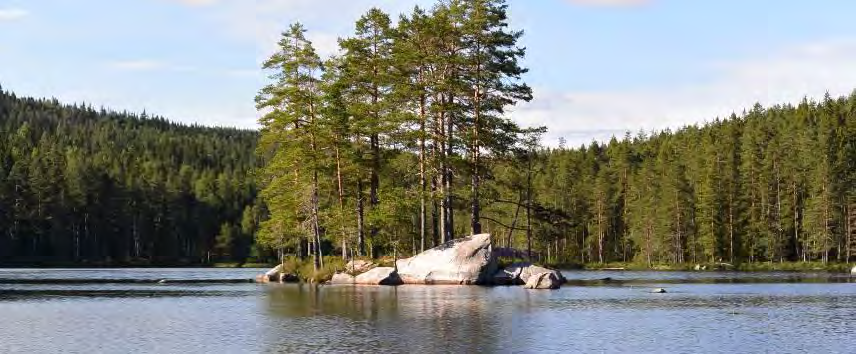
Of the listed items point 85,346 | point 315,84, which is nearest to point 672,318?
point 85,346

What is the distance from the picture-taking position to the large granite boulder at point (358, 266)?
70312mm

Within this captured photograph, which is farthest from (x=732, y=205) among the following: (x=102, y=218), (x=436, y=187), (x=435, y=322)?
(x=102, y=218)

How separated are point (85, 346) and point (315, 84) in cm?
4419

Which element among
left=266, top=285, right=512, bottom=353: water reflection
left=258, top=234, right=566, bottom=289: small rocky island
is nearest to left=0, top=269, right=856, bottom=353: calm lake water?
left=266, top=285, right=512, bottom=353: water reflection

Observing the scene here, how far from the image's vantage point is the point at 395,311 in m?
42.1

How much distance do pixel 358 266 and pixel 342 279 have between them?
2020 millimetres

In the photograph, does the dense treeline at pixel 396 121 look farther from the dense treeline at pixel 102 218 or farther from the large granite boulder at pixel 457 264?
the dense treeline at pixel 102 218

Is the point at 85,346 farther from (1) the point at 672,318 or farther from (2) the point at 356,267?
(2) the point at 356,267

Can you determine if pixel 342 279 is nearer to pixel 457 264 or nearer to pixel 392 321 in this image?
pixel 457 264

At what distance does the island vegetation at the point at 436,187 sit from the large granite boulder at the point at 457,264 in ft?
7.23

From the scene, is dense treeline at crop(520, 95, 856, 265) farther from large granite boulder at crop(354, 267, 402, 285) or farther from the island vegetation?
large granite boulder at crop(354, 267, 402, 285)

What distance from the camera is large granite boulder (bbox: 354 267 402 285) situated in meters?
65.7

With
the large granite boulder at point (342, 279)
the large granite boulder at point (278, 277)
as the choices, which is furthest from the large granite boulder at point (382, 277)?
the large granite boulder at point (278, 277)

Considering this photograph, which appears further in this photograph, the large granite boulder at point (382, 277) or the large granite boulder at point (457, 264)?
the large granite boulder at point (382, 277)
